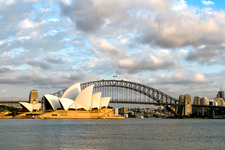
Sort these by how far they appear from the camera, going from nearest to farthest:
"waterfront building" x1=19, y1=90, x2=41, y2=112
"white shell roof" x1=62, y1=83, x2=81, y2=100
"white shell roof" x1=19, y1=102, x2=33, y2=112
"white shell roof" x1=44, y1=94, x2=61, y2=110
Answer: "white shell roof" x1=44, y1=94, x2=61, y2=110
"white shell roof" x1=62, y1=83, x2=81, y2=100
"white shell roof" x1=19, y1=102, x2=33, y2=112
"waterfront building" x1=19, y1=90, x2=41, y2=112

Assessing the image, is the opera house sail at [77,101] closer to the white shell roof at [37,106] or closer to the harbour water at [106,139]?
the white shell roof at [37,106]

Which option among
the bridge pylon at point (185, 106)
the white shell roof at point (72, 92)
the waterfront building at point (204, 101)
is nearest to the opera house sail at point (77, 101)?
the white shell roof at point (72, 92)

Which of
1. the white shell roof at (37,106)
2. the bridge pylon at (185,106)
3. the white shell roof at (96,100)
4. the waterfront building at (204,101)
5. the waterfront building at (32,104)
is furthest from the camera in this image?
the waterfront building at (204,101)

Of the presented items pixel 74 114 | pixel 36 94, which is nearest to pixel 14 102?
pixel 36 94

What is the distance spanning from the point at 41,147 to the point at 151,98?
101900mm

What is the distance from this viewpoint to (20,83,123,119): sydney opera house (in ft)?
306

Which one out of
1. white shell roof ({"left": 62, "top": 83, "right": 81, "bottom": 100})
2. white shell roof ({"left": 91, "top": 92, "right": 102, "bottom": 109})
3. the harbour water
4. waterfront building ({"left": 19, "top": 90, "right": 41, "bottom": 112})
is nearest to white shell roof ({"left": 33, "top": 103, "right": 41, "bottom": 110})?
waterfront building ({"left": 19, "top": 90, "right": 41, "bottom": 112})

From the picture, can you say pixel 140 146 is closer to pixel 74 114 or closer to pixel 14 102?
pixel 74 114

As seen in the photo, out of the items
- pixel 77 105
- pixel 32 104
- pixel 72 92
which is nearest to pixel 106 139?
pixel 77 105

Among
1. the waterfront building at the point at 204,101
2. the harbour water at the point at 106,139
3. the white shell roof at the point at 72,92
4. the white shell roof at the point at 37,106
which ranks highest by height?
the white shell roof at the point at 72,92

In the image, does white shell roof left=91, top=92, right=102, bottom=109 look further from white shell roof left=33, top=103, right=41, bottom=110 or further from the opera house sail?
white shell roof left=33, top=103, right=41, bottom=110

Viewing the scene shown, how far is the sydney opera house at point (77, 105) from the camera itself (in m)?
93.1

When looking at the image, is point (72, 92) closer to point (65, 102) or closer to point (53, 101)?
point (65, 102)

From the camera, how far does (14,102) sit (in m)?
114
